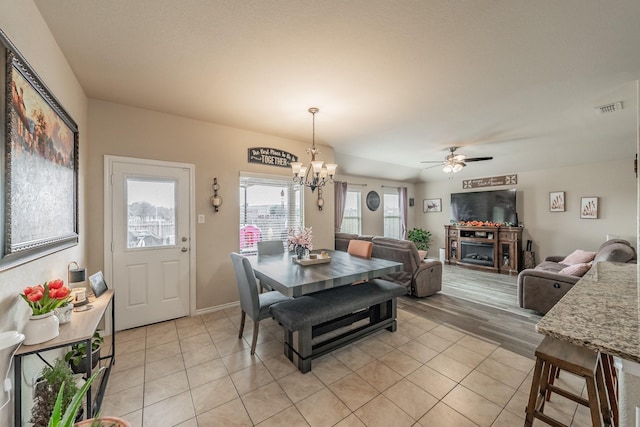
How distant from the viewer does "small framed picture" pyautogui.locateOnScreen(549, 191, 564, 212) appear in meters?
5.54

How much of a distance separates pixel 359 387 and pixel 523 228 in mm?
6198

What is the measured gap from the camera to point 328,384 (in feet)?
6.57

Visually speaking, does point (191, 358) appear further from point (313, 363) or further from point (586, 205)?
point (586, 205)

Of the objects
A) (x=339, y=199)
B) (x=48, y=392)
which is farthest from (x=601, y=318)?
(x=339, y=199)

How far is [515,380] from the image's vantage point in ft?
6.67

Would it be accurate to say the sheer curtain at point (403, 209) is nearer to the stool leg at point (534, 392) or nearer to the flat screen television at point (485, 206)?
the flat screen television at point (485, 206)

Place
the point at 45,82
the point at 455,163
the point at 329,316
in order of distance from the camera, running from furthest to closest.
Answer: the point at 455,163, the point at 329,316, the point at 45,82

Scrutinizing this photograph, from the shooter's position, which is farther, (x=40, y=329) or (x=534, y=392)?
(x=534, y=392)

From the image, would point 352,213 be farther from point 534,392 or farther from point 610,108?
point 534,392

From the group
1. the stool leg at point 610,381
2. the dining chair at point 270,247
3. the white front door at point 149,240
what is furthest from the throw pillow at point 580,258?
the white front door at point 149,240

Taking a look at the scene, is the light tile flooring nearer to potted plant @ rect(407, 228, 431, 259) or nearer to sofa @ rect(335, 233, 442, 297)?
sofa @ rect(335, 233, 442, 297)

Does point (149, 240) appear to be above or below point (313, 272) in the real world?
above

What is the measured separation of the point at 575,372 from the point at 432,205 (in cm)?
696

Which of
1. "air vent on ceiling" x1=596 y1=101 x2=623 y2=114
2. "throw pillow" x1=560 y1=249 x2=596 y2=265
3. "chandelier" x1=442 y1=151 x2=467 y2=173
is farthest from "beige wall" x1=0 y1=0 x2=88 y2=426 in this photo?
"throw pillow" x1=560 y1=249 x2=596 y2=265
